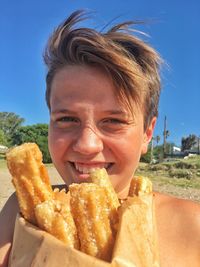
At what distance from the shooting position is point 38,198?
4.84ft

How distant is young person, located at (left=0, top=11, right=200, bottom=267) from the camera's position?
1.94m

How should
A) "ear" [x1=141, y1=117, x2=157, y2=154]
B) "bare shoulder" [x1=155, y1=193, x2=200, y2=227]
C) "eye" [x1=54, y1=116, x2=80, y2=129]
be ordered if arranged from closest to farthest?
1. "eye" [x1=54, y1=116, x2=80, y2=129]
2. "bare shoulder" [x1=155, y1=193, x2=200, y2=227]
3. "ear" [x1=141, y1=117, x2=157, y2=154]

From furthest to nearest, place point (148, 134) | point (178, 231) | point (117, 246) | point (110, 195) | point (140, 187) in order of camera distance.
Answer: point (148, 134) < point (178, 231) < point (140, 187) < point (110, 195) < point (117, 246)

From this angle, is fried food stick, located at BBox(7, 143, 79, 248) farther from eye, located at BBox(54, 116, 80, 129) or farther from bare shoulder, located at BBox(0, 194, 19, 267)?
eye, located at BBox(54, 116, 80, 129)

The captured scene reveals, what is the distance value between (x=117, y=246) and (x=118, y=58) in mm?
1103

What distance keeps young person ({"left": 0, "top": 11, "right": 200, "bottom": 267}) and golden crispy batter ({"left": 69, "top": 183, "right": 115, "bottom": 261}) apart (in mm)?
517

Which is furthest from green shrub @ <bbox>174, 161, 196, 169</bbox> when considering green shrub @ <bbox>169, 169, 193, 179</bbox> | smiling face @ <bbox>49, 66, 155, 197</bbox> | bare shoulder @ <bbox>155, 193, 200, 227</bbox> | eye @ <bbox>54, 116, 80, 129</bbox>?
eye @ <bbox>54, 116, 80, 129</bbox>

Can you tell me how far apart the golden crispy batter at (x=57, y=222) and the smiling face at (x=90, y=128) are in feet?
1.79

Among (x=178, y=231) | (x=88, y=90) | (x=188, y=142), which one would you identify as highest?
(x=188, y=142)

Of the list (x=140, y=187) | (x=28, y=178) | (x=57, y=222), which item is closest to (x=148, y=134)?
(x=140, y=187)

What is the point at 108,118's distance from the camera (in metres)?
1.98

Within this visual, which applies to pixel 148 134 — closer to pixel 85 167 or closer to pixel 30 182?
pixel 85 167

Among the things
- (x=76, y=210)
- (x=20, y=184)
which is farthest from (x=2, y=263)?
(x=76, y=210)

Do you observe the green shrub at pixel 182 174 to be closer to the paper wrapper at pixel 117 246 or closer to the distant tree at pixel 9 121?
the paper wrapper at pixel 117 246
